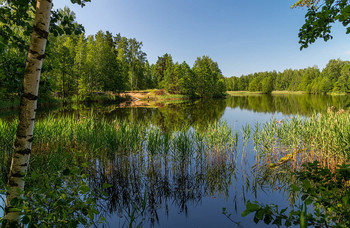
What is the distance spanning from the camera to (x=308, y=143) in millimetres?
7773

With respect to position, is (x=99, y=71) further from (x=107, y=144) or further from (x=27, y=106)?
(x=27, y=106)

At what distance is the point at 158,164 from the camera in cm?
673

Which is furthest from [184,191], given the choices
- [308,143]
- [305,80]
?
[305,80]

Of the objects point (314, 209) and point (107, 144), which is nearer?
point (314, 209)

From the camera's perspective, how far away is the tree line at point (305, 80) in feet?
240

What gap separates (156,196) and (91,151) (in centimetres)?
311

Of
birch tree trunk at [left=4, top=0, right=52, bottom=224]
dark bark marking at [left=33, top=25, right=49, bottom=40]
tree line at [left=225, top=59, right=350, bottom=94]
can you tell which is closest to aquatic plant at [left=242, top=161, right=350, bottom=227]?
birch tree trunk at [left=4, top=0, right=52, bottom=224]

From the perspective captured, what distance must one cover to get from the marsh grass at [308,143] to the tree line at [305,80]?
5785 cm

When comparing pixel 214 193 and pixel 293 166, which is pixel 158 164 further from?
pixel 293 166

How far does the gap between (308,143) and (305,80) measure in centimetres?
11255

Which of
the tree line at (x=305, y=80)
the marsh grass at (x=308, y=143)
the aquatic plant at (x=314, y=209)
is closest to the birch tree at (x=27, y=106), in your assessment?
the aquatic plant at (x=314, y=209)

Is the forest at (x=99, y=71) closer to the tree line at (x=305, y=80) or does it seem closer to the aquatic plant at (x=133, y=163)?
the aquatic plant at (x=133, y=163)

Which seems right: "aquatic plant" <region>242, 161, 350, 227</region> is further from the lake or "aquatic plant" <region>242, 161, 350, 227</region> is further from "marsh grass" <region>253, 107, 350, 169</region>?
"marsh grass" <region>253, 107, 350, 169</region>

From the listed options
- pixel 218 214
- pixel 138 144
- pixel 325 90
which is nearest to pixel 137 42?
pixel 138 144
